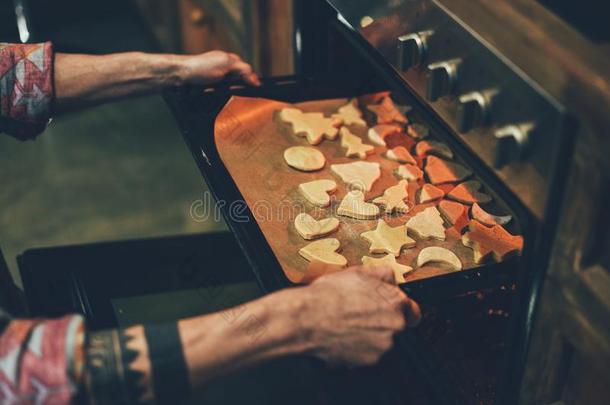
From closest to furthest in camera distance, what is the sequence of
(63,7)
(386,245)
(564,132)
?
(564,132)
(386,245)
(63,7)

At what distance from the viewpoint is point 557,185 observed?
3.09 feet

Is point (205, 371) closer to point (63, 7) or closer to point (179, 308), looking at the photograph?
point (179, 308)

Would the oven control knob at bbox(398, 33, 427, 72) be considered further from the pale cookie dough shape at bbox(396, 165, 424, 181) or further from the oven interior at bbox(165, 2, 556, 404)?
the pale cookie dough shape at bbox(396, 165, 424, 181)

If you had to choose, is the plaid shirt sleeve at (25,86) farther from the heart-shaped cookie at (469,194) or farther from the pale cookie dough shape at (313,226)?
the heart-shaped cookie at (469,194)

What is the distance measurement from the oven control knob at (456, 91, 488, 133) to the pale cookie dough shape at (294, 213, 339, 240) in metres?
0.44

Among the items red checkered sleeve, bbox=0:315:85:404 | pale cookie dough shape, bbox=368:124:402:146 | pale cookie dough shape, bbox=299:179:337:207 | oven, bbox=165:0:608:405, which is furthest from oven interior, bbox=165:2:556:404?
red checkered sleeve, bbox=0:315:85:404

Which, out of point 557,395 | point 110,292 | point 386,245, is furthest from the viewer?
point 110,292

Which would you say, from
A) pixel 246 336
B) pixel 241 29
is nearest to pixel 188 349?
pixel 246 336

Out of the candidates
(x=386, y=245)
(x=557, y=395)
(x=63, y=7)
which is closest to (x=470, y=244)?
(x=386, y=245)

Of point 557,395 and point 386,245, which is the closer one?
point 557,395

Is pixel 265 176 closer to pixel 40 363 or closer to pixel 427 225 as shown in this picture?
pixel 427 225

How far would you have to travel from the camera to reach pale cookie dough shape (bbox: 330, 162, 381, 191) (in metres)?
1.60

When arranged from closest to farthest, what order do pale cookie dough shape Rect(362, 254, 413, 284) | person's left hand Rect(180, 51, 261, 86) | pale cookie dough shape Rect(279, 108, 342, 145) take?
1. pale cookie dough shape Rect(362, 254, 413, 284)
2. person's left hand Rect(180, 51, 261, 86)
3. pale cookie dough shape Rect(279, 108, 342, 145)

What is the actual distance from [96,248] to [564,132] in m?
1.14
